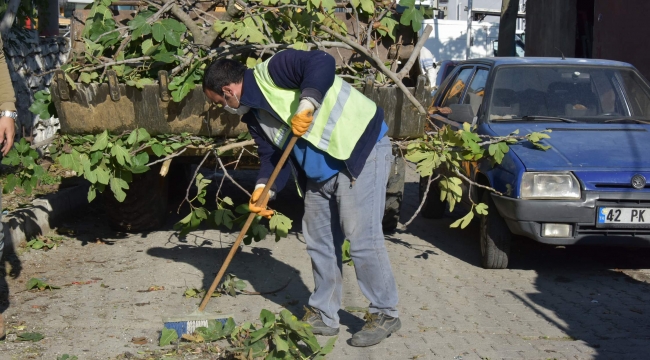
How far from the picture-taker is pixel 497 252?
6.01 metres

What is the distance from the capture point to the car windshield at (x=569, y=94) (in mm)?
6543

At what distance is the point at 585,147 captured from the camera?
5.89 meters

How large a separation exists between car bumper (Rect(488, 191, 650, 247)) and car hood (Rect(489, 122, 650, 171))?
22cm

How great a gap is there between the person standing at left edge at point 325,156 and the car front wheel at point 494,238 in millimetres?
1672

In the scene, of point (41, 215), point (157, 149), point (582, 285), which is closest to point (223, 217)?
point (157, 149)

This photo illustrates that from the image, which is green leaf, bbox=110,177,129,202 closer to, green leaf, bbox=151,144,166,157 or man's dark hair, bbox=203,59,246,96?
green leaf, bbox=151,144,166,157

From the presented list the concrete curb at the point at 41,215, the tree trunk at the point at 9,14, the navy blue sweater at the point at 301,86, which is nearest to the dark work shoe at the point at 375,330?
the navy blue sweater at the point at 301,86

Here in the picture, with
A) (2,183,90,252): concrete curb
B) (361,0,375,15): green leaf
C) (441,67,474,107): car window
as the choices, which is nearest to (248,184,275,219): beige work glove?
(361,0,375,15): green leaf

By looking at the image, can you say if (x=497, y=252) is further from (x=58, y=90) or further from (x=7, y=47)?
(x=7, y=47)

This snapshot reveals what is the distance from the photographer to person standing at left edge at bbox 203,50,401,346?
422 cm

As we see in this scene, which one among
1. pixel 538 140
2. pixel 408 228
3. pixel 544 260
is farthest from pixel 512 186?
pixel 408 228

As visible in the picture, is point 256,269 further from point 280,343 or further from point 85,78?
point 280,343

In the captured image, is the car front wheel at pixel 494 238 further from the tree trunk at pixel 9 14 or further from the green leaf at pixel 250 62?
the tree trunk at pixel 9 14

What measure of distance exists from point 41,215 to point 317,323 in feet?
11.0
